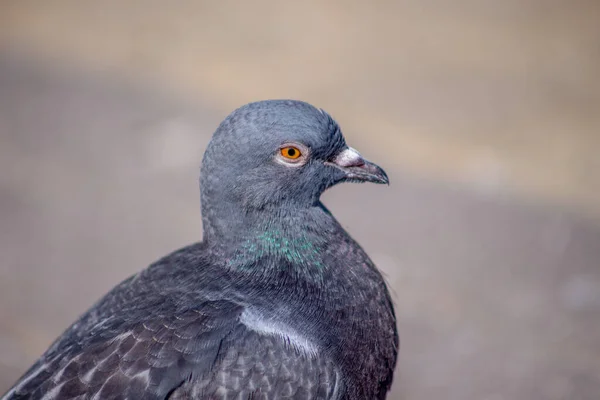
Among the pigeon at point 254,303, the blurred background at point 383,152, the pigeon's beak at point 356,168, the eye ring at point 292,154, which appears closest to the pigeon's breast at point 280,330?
the pigeon at point 254,303

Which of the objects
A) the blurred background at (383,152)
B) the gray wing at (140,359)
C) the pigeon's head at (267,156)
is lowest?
the gray wing at (140,359)

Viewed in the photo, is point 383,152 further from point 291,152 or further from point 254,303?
point 254,303

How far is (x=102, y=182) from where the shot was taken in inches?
343

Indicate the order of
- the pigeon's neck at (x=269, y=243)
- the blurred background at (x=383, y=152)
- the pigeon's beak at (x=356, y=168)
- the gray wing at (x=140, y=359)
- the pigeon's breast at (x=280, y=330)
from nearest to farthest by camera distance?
the gray wing at (x=140, y=359), the pigeon's breast at (x=280, y=330), the pigeon's neck at (x=269, y=243), the pigeon's beak at (x=356, y=168), the blurred background at (x=383, y=152)

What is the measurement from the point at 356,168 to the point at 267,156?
62 centimetres

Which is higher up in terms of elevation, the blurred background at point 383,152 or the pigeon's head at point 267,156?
the blurred background at point 383,152

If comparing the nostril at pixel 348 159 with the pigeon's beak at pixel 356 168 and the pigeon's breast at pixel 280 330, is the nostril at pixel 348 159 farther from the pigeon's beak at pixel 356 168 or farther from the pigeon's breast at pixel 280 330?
the pigeon's breast at pixel 280 330

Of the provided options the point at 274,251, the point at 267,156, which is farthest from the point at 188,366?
the point at 267,156

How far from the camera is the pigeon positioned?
146 inches

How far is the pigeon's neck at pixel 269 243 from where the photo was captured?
4.27 meters

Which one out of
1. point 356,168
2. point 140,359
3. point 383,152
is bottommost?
point 140,359

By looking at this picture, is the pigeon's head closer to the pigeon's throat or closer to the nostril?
the nostril

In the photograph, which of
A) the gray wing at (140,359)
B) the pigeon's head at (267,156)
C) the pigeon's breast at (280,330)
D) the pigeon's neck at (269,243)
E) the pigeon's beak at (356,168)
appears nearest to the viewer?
the gray wing at (140,359)

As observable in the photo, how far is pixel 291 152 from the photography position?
4.25 metres
